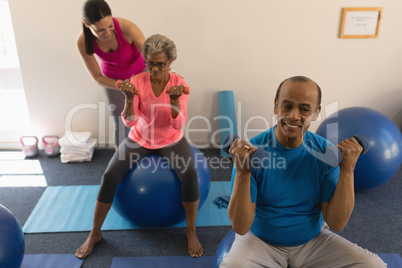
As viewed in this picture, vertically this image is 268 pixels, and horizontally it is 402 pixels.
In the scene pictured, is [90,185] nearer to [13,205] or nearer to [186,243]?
[13,205]

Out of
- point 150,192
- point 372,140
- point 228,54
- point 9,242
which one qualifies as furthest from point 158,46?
point 372,140

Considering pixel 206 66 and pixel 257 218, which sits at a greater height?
pixel 206 66

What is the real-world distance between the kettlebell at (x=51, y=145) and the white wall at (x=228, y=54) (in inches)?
3.7

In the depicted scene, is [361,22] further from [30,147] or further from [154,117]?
[30,147]

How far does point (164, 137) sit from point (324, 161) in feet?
3.25

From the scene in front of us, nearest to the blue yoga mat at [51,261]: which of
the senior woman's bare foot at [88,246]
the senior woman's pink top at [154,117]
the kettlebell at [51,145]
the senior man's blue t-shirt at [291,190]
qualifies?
the senior woman's bare foot at [88,246]

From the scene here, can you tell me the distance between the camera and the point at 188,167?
6.42 ft

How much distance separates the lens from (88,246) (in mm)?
1992

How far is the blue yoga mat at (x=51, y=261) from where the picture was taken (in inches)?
74.5

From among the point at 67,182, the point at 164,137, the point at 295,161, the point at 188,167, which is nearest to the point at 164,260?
the point at 188,167

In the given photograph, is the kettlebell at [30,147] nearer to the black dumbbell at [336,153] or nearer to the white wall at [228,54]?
the white wall at [228,54]

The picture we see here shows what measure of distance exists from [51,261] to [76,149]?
129 cm

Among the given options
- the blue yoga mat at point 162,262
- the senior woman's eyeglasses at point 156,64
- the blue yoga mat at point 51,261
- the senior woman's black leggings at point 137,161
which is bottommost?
the blue yoga mat at point 162,262

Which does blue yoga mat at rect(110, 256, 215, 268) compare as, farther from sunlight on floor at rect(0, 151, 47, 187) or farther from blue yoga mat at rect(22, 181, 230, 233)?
sunlight on floor at rect(0, 151, 47, 187)
